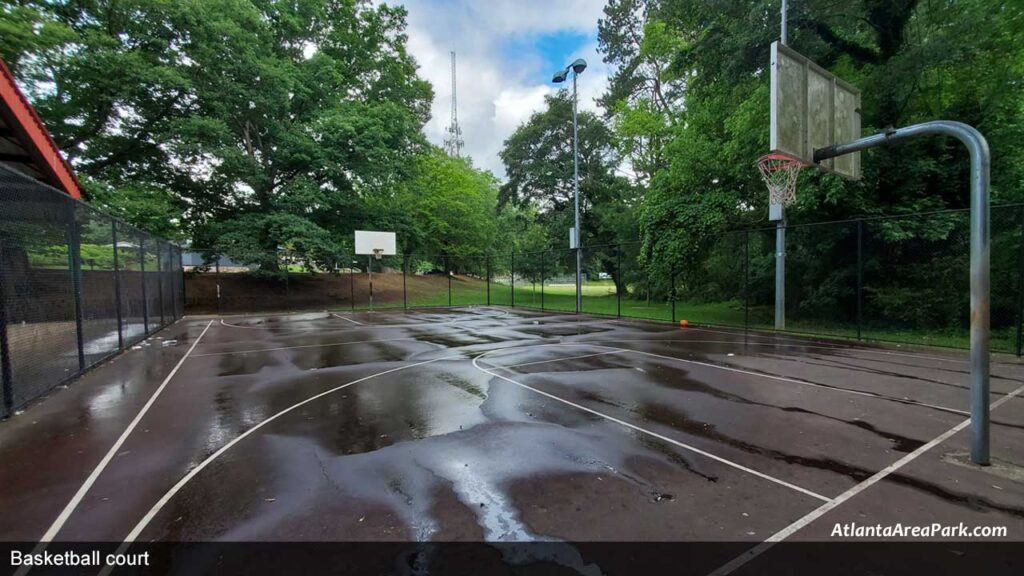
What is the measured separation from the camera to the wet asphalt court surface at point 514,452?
3.23m

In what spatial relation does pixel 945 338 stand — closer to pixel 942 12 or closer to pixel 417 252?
pixel 942 12

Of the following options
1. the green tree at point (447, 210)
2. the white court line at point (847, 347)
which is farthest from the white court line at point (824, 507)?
the green tree at point (447, 210)

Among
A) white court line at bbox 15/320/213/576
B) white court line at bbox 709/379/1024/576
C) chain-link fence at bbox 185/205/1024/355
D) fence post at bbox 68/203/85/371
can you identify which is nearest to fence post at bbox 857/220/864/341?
chain-link fence at bbox 185/205/1024/355

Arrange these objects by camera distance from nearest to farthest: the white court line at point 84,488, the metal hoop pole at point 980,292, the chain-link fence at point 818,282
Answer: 1. the white court line at point 84,488
2. the metal hoop pole at point 980,292
3. the chain-link fence at point 818,282

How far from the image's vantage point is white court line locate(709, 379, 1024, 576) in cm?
273

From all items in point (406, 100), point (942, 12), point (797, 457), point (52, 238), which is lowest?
point (797, 457)

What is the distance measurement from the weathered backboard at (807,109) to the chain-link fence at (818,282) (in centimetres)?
669

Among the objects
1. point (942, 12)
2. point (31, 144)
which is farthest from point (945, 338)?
point (31, 144)

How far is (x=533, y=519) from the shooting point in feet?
10.6

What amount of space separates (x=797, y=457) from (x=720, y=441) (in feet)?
2.25

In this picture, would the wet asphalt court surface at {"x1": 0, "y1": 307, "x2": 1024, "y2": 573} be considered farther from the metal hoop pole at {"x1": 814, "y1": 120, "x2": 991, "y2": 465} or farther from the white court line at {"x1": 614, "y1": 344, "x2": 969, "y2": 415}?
the metal hoop pole at {"x1": 814, "y1": 120, "x2": 991, "y2": 465}

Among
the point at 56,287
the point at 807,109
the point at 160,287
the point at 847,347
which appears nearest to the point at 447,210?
the point at 160,287

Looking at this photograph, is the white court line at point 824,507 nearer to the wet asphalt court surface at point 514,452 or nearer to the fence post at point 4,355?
the wet asphalt court surface at point 514,452

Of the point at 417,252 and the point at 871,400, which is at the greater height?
the point at 417,252
